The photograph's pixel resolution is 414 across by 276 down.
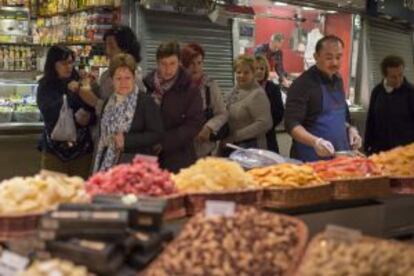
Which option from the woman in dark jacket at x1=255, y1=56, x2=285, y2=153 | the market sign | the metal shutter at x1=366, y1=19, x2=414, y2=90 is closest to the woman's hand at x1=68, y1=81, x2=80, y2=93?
the woman in dark jacket at x1=255, y1=56, x2=285, y2=153

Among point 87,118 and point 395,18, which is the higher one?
point 395,18

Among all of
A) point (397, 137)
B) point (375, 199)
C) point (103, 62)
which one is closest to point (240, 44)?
point (103, 62)

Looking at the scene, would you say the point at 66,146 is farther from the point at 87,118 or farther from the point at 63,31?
the point at 63,31

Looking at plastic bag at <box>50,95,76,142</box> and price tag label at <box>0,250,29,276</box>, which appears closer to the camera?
price tag label at <box>0,250,29,276</box>

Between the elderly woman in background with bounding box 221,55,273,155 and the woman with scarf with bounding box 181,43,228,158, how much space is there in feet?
0.46

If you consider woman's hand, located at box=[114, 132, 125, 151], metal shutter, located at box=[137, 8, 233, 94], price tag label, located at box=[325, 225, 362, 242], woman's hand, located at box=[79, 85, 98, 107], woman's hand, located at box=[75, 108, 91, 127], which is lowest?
price tag label, located at box=[325, 225, 362, 242]

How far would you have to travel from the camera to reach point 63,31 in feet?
26.3

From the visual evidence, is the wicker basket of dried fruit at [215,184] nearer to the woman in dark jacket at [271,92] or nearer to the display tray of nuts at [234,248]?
the display tray of nuts at [234,248]

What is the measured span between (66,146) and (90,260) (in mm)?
3317

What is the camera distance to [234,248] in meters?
2.33

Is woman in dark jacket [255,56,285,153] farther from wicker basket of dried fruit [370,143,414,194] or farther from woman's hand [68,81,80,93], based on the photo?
wicker basket of dried fruit [370,143,414,194]

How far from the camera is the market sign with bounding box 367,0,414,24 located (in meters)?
9.80

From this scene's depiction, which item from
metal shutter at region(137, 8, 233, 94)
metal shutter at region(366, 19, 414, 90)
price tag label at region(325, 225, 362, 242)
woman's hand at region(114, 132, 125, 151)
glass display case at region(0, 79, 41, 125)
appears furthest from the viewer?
metal shutter at region(366, 19, 414, 90)

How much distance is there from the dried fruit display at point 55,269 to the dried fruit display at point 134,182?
2.07ft
